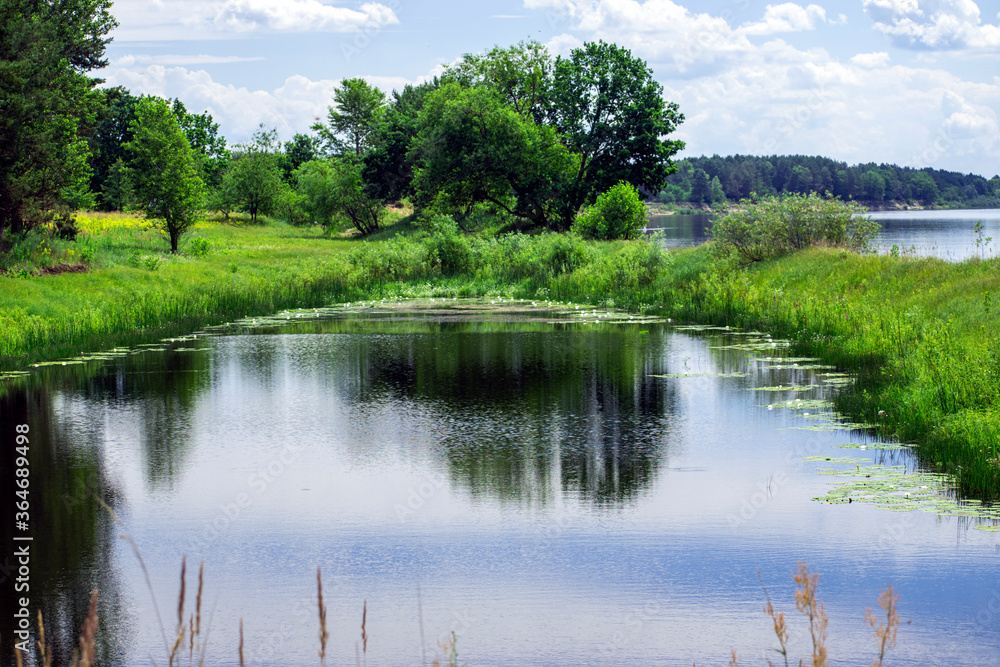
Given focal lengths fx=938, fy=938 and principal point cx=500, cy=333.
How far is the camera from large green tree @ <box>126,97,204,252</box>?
41719mm

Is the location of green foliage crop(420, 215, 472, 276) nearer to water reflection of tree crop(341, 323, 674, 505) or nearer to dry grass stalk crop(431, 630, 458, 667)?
water reflection of tree crop(341, 323, 674, 505)

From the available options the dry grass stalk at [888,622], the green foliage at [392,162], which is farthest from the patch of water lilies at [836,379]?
the green foliage at [392,162]

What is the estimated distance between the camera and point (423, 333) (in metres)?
23.5

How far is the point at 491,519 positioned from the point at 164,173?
122 ft

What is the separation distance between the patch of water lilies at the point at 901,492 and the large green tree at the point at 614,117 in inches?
1983

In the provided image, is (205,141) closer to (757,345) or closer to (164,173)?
(164,173)

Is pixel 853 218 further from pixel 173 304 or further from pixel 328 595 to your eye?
pixel 328 595

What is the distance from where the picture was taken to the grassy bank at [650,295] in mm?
11734

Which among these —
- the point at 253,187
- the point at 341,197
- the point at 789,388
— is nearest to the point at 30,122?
the point at 789,388

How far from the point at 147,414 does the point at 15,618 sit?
7.28 metres

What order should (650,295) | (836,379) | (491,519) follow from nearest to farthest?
(491,519) → (836,379) → (650,295)

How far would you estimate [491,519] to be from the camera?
858cm

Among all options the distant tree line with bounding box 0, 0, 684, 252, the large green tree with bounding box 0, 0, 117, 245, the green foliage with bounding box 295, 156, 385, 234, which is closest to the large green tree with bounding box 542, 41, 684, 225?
the distant tree line with bounding box 0, 0, 684, 252

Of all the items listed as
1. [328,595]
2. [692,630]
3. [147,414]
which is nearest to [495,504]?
[328,595]
